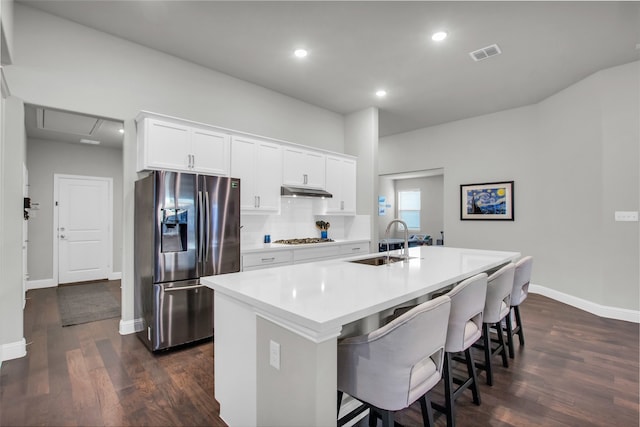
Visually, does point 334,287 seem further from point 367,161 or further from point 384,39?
point 367,161

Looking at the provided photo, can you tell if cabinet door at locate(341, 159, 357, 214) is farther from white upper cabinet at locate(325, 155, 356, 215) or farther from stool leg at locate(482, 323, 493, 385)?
stool leg at locate(482, 323, 493, 385)

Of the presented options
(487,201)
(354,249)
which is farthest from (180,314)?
(487,201)

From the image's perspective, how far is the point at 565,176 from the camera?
4.73 metres

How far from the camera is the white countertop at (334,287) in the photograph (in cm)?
129

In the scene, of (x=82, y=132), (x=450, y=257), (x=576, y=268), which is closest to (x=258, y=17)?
(x=450, y=257)

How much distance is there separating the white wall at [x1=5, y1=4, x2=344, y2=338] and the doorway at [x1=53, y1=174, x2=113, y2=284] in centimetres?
376

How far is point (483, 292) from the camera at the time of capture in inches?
75.2

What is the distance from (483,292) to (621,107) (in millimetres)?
3990

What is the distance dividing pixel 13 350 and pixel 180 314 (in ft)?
4.66

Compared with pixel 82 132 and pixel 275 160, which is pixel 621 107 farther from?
pixel 82 132

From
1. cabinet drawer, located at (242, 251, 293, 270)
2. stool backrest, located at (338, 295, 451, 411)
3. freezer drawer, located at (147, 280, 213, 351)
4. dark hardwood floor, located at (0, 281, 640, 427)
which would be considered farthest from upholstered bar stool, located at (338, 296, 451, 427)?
cabinet drawer, located at (242, 251, 293, 270)

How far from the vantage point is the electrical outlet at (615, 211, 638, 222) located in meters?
3.90

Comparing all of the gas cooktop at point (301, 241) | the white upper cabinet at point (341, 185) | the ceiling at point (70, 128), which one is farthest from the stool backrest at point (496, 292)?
the ceiling at point (70, 128)

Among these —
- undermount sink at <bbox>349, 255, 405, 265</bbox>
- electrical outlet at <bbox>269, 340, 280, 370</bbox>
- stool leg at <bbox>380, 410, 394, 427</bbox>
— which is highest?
undermount sink at <bbox>349, 255, 405, 265</bbox>
